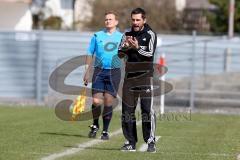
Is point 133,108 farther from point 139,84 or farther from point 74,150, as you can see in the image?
point 74,150

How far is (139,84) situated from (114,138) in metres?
2.44

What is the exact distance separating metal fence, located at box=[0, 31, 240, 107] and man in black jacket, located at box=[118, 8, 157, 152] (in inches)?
516

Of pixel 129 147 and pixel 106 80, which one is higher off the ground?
pixel 106 80

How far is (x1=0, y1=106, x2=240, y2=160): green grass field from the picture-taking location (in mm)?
11242

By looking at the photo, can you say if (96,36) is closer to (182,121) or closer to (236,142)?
(236,142)

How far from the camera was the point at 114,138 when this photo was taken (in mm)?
13875

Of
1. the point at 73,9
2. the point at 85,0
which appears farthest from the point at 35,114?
the point at 73,9

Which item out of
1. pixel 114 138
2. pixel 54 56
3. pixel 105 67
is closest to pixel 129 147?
pixel 114 138

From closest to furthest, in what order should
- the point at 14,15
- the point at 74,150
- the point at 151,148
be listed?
the point at 151,148
the point at 74,150
the point at 14,15

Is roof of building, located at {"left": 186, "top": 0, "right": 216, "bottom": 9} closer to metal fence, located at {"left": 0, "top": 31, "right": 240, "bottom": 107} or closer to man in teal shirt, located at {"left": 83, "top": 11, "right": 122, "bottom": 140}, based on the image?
metal fence, located at {"left": 0, "top": 31, "right": 240, "bottom": 107}

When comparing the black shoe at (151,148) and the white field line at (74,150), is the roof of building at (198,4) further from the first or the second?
the black shoe at (151,148)

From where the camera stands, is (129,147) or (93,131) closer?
(129,147)

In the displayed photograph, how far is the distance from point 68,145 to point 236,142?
3172 mm

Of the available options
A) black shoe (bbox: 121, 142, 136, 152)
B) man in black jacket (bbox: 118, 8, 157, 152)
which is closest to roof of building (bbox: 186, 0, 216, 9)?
man in black jacket (bbox: 118, 8, 157, 152)
